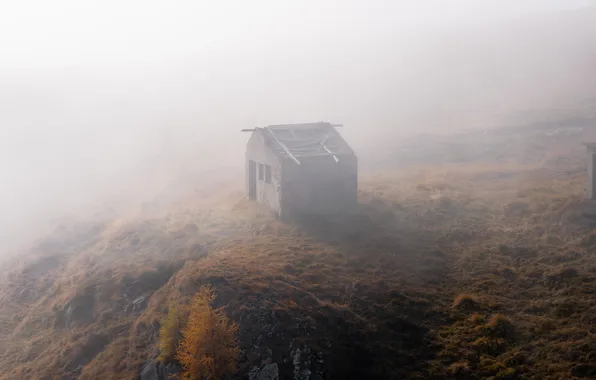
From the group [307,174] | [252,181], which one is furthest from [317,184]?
[252,181]

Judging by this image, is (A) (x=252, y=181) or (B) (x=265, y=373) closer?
(B) (x=265, y=373)

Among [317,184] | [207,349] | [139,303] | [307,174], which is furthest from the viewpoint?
[317,184]

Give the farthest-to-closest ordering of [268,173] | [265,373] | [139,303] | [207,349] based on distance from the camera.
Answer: [268,173], [139,303], [265,373], [207,349]

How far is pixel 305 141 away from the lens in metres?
32.6

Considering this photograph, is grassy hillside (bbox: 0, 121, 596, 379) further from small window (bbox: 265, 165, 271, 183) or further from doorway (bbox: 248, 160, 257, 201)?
small window (bbox: 265, 165, 271, 183)

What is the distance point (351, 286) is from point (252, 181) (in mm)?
15627

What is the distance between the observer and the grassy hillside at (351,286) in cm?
1764

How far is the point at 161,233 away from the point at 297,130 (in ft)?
33.7

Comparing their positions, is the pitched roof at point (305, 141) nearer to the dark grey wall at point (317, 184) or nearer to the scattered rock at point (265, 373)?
the dark grey wall at point (317, 184)

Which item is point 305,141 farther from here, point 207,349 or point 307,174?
point 207,349

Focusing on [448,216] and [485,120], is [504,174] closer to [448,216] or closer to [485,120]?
[448,216]

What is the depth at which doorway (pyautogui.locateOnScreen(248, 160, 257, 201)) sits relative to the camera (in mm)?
35656

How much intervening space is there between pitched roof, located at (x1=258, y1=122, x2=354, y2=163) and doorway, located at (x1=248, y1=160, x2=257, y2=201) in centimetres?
335

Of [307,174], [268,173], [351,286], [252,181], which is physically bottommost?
[351,286]
